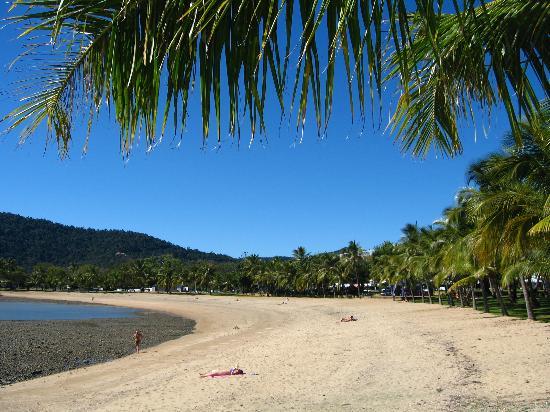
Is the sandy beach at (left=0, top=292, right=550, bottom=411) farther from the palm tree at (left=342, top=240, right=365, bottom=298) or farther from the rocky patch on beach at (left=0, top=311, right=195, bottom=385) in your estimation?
the palm tree at (left=342, top=240, right=365, bottom=298)

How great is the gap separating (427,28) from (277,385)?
41.4 ft

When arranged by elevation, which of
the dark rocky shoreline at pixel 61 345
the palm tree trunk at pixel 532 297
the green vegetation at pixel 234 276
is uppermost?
the green vegetation at pixel 234 276

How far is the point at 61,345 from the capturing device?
85.4 feet

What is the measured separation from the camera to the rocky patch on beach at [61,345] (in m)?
19.4

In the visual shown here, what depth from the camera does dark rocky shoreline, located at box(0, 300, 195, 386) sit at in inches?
762

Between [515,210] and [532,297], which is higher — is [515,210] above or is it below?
above

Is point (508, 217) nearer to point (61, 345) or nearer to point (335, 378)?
point (335, 378)

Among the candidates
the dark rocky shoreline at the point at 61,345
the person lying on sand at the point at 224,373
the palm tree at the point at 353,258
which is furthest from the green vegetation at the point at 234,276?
the person lying on sand at the point at 224,373

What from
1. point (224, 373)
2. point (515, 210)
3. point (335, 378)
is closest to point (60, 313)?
point (224, 373)

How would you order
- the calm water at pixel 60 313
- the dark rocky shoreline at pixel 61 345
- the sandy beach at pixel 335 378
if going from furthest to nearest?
the calm water at pixel 60 313 < the dark rocky shoreline at pixel 61 345 < the sandy beach at pixel 335 378

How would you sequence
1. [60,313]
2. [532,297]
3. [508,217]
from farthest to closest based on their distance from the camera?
[60,313], [532,297], [508,217]

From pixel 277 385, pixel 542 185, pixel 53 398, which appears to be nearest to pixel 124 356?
pixel 53 398

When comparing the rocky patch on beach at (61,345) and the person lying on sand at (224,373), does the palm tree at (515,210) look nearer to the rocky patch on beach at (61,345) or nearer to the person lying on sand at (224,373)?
the person lying on sand at (224,373)

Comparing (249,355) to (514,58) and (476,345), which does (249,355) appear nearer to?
(476,345)
